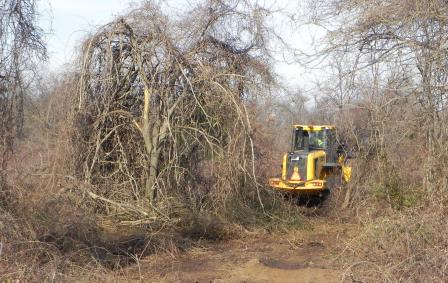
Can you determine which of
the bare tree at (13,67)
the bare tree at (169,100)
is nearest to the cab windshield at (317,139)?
the bare tree at (169,100)

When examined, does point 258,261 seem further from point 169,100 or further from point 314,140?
point 314,140

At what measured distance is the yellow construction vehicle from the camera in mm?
14938

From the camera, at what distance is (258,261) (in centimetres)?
938

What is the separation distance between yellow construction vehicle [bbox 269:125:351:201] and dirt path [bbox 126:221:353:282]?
2846 mm

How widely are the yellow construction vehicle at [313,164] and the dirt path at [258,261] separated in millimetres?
2846

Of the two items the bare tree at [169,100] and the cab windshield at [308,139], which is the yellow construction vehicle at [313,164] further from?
the bare tree at [169,100]

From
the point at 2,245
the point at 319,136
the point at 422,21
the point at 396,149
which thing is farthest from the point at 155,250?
the point at 319,136

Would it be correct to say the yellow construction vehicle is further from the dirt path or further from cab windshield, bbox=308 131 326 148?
the dirt path

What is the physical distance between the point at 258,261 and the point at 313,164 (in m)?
6.23

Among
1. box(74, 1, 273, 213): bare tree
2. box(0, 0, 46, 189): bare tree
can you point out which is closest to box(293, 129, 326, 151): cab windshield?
box(74, 1, 273, 213): bare tree

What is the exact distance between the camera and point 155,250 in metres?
9.76

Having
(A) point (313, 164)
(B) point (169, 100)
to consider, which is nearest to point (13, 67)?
(B) point (169, 100)

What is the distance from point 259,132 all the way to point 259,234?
208cm

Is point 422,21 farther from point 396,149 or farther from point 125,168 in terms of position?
point 125,168
